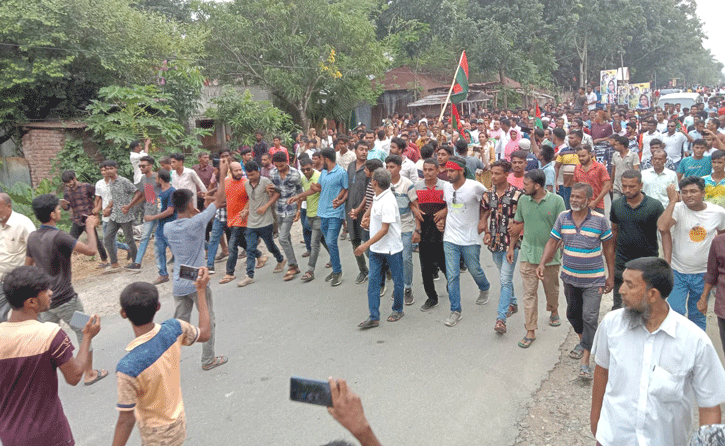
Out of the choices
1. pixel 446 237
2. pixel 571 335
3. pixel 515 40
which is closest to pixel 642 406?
pixel 571 335

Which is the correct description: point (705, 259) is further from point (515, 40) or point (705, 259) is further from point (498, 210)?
point (515, 40)

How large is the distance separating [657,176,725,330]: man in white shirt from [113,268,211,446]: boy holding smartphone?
4062mm

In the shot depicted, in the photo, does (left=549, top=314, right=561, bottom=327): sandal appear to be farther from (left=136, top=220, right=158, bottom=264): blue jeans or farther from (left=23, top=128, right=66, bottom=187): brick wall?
(left=23, top=128, right=66, bottom=187): brick wall

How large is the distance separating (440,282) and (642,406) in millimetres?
5003

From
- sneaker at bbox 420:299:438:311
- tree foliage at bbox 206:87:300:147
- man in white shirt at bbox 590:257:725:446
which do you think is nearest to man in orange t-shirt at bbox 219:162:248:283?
sneaker at bbox 420:299:438:311

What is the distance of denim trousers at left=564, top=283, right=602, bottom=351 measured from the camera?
16.0ft

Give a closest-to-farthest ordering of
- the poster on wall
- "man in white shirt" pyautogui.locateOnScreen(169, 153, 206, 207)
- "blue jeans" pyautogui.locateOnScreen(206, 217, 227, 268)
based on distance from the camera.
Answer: "blue jeans" pyautogui.locateOnScreen(206, 217, 227, 268) → "man in white shirt" pyautogui.locateOnScreen(169, 153, 206, 207) → the poster on wall

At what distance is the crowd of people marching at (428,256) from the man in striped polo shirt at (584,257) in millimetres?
13

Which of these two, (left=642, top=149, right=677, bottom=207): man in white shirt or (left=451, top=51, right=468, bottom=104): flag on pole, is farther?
(left=451, top=51, right=468, bottom=104): flag on pole

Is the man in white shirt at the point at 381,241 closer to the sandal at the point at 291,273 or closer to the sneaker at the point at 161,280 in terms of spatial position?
the sandal at the point at 291,273

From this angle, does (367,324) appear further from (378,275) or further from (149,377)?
(149,377)

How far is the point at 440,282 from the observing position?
768cm

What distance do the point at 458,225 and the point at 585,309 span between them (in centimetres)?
164

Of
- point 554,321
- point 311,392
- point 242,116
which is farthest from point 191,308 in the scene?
point 242,116
